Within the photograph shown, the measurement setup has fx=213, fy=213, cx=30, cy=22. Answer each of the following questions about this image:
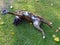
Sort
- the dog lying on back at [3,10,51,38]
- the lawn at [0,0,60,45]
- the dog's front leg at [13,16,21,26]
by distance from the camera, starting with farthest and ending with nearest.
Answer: the dog's front leg at [13,16,21,26], the dog lying on back at [3,10,51,38], the lawn at [0,0,60,45]

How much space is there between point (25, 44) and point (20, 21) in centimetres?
67

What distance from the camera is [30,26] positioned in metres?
4.68

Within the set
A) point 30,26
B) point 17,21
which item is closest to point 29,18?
point 30,26

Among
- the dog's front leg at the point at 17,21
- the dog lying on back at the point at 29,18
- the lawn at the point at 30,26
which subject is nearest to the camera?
the lawn at the point at 30,26

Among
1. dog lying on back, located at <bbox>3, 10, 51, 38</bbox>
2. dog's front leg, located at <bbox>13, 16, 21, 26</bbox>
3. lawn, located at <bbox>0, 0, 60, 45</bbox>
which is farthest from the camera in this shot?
dog's front leg, located at <bbox>13, 16, 21, 26</bbox>

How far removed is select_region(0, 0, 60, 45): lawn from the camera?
14.4ft

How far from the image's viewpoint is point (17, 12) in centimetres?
475

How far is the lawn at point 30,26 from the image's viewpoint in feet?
14.4

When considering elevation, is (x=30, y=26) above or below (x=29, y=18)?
below

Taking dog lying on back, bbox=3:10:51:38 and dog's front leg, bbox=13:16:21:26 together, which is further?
dog's front leg, bbox=13:16:21:26

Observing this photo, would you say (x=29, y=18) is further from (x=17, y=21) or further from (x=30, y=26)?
(x=17, y=21)

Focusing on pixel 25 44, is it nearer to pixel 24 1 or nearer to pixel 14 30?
pixel 14 30

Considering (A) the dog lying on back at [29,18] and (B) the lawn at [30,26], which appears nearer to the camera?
(B) the lawn at [30,26]

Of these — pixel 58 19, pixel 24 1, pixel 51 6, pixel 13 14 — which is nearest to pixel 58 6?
pixel 51 6
